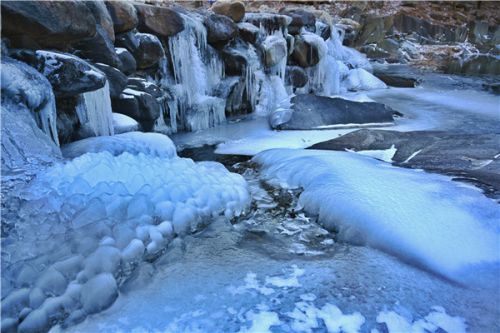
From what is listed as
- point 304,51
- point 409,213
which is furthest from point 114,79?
point 304,51

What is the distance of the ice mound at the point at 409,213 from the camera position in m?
2.19

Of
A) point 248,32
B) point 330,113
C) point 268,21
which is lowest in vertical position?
point 330,113

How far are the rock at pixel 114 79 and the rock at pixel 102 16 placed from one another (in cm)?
47

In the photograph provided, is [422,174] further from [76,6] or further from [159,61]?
[159,61]

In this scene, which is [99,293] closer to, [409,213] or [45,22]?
[409,213]

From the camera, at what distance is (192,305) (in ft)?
6.00

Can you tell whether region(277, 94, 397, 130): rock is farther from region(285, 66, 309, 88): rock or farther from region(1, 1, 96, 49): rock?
region(1, 1, 96, 49): rock

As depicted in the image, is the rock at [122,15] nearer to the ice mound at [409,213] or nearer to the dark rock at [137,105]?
the dark rock at [137,105]

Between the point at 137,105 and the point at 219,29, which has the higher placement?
the point at 219,29

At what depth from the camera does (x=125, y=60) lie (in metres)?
4.88

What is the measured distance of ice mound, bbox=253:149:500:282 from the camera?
2.19 m

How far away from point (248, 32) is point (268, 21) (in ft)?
3.87

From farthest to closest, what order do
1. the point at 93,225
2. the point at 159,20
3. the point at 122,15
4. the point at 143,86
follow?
the point at 159,20 → the point at 143,86 → the point at 122,15 → the point at 93,225

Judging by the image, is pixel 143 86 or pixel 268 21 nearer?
pixel 143 86
